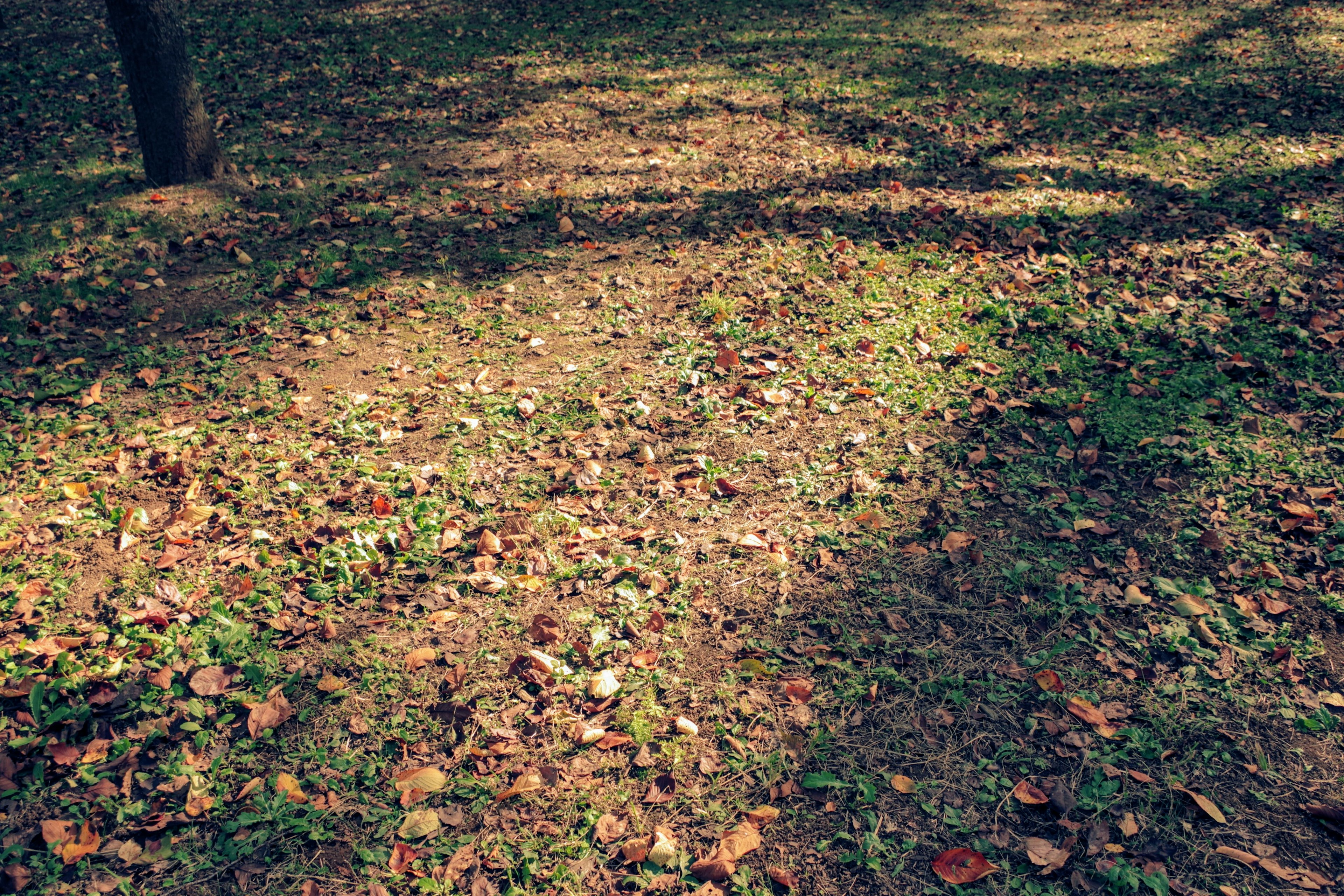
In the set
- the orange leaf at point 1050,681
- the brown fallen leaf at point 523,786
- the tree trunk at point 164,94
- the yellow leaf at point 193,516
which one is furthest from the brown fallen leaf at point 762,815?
the tree trunk at point 164,94

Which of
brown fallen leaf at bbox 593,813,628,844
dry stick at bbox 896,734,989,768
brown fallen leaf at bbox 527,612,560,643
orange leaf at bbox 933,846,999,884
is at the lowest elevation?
brown fallen leaf at bbox 593,813,628,844

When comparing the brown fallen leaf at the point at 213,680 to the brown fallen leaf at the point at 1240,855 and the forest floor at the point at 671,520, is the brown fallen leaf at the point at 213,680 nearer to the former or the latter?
the forest floor at the point at 671,520

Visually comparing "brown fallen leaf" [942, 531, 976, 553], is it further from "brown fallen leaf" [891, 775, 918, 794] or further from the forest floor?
"brown fallen leaf" [891, 775, 918, 794]

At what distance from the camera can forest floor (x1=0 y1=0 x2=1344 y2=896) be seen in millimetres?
2541

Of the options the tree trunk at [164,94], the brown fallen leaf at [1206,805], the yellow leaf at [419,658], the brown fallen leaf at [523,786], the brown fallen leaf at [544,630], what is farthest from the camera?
the tree trunk at [164,94]

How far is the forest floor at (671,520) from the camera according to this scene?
254cm

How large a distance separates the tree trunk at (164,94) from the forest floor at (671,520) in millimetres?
263

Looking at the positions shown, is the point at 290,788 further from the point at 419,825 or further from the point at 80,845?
the point at 80,845

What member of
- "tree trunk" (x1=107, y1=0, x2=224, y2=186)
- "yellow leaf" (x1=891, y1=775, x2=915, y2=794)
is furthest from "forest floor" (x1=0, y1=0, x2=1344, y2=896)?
"tree trunk" (x1=107, y1=0, x2=224, y2=186)

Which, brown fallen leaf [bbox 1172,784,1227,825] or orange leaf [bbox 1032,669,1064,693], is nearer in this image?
brown fallen leaf [bbox 1172,784,1227,825]

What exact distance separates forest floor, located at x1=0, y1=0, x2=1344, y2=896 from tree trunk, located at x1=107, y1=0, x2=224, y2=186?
10.4 inches

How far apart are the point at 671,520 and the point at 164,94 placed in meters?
5.66

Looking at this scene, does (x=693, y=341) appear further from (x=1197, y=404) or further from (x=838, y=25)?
(x=838, y=25)

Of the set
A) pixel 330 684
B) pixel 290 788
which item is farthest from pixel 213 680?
pixel 290 788
